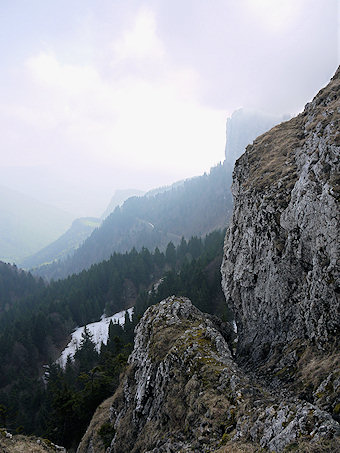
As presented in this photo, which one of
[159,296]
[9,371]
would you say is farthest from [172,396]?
[9,371]

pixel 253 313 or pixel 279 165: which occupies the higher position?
pixel 279 165

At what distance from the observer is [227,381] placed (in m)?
16.2

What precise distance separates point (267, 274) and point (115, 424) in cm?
2008

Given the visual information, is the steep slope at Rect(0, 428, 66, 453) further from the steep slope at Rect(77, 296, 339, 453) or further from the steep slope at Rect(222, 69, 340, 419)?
the steep slope at Rect(222, 69, 340, 419)

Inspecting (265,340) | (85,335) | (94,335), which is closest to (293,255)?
(265,340)

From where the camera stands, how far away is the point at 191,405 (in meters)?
16.0

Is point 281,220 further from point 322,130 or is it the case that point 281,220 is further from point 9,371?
point 9,371

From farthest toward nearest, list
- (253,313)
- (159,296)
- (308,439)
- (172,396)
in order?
(159,296)
(253,313)
(172,396)
(308,439)

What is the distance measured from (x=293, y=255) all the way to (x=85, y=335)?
7636 cm

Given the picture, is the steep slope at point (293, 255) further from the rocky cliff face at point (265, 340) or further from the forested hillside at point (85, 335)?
the forested hillside at point (85, 335)

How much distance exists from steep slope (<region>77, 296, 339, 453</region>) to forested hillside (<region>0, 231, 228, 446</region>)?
12780 mm

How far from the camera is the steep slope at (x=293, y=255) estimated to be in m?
17.1

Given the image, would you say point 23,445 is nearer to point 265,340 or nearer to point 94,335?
point 265,340

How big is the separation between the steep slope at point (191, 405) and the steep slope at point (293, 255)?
279 cm
